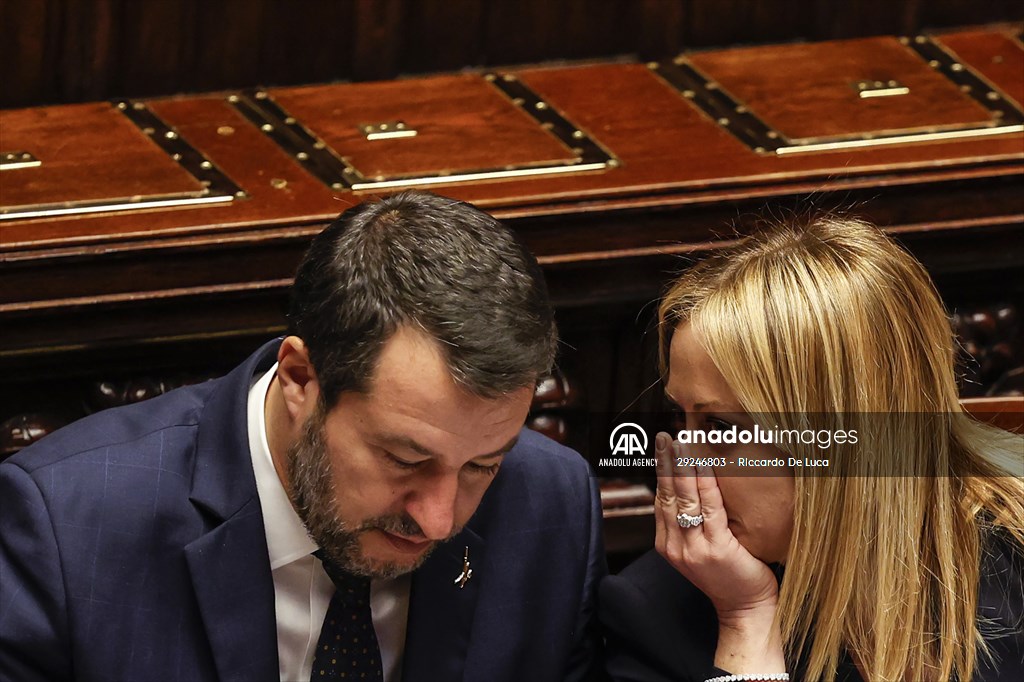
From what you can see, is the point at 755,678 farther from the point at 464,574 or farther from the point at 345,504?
the point at 345,504

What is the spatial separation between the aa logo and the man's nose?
888mm

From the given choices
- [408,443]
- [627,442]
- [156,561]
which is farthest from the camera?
[627,442]

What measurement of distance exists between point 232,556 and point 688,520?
2.04ft

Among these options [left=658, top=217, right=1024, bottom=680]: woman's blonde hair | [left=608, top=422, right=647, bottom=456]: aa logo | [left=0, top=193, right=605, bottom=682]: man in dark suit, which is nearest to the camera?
[left=0, top=193, right=605, bottom=682]: man in dark suit

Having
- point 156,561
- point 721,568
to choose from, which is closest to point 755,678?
point 721,568

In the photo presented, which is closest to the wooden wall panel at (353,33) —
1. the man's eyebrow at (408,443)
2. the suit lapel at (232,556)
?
the suit lapel at (232,556)

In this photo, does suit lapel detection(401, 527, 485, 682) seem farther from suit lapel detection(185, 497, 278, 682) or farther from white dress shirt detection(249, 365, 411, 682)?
suit lapel detection(185, 497, 278, 682)

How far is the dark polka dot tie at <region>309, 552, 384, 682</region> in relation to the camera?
246 cm

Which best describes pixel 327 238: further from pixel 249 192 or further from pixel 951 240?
pixel 951 240

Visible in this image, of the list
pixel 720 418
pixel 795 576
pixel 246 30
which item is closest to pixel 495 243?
pixel 720 418

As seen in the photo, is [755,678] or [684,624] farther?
[684,624]

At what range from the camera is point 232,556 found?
2.40 metres

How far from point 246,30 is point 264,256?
2.55ft

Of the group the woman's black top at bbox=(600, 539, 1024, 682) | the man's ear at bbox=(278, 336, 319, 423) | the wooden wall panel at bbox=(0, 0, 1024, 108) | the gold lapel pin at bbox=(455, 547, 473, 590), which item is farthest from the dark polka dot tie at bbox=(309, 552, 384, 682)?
the wooden wall panel at bbox=(0, 0, 1024, 108)
